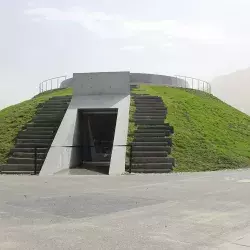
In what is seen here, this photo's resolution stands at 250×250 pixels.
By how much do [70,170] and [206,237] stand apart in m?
12.2

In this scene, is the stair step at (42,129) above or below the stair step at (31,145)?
above

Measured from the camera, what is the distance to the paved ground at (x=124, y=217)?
4676 mm

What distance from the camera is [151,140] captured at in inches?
696

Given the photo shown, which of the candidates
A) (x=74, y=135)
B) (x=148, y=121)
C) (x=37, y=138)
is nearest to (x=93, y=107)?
(x=74, y=135)

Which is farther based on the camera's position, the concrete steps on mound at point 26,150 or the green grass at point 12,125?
the green grass at point 12,125

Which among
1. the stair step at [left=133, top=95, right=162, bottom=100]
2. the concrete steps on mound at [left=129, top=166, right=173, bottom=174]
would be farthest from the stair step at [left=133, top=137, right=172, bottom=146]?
the stair step at [left=133, top=95, right=162, bottom=100]

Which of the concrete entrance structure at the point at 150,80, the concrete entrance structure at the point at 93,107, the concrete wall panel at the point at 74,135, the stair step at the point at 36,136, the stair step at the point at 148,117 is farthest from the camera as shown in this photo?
the concrete entrance structure at the point at 150,80

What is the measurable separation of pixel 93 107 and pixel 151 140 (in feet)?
13.9

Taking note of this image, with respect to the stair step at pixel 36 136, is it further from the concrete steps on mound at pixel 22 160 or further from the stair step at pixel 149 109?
the stair step at pixel 149 109

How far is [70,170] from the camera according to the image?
54.6 ft

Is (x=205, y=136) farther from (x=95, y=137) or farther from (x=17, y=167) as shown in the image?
(x=95, y=137)

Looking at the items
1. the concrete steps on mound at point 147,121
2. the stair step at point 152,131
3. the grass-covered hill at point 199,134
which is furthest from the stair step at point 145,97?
the stair step at point 152,131

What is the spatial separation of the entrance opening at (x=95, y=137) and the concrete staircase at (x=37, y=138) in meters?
1.34

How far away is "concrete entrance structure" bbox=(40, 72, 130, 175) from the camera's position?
16062 millimetres
